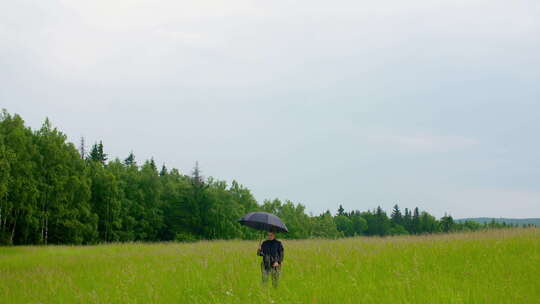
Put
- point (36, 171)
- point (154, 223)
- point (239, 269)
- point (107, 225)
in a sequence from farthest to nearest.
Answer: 1. point (154, 223)
2. point (107, 225)
3. point (36, 171)
4. point (239, 269)

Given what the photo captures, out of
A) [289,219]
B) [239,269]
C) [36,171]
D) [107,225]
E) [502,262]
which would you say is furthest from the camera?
[289,219]

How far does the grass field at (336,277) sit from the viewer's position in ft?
29.7

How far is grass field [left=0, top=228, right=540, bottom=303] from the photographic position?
905 cm

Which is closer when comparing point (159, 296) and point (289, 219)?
point (159, 296)

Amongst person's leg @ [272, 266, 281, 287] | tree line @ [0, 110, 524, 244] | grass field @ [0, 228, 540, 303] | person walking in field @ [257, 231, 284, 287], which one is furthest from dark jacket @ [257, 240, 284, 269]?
tree line @ [0, 110, 524, 244]

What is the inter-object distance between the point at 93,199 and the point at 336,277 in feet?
142

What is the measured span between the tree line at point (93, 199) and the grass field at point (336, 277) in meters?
12.1

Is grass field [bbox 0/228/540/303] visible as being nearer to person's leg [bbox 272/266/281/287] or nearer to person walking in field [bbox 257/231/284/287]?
person's leg [bbox 272/266/281/287]

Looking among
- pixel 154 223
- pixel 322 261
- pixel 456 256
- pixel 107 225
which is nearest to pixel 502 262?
pixel 456 256

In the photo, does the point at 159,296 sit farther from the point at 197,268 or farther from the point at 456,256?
the point at 456,256

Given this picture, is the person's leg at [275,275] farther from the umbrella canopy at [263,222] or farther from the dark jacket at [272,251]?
the umbrella canopy at [263,222]

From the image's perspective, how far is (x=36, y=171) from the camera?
38.4 m

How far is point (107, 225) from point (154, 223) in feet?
22.3

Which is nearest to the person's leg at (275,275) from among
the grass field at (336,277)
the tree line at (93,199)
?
the grass field at (336,277)
